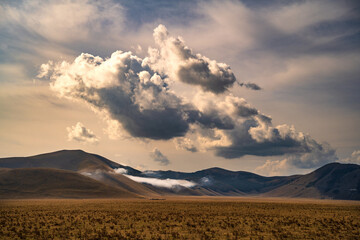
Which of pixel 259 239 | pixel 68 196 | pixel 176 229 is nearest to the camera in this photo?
pixel 259 239

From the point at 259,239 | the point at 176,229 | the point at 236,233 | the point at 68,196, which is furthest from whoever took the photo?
the point at 68,196

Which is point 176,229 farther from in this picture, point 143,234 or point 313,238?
point 313,238

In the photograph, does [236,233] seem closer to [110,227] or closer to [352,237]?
[352,237]

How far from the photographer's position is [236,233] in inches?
1578

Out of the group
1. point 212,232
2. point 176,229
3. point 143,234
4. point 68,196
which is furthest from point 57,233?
point 68,196

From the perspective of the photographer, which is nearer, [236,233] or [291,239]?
[291,239]

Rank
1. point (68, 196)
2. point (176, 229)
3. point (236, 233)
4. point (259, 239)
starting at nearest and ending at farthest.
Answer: point (259, 239) → point (236, 233) → point (176, 229) → point (68, 196)

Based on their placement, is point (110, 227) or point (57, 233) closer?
point (57, 233)

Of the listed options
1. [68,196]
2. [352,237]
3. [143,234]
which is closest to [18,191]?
[68,196]

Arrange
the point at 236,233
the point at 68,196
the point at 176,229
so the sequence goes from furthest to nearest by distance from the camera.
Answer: the point at 68,196, the point at 176,229, the point at 236,233

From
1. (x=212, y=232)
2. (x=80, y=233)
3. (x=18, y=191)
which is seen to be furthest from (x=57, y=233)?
(x=18, y=191)

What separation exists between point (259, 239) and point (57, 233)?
23205mm

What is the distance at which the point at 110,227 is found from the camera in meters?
44.0

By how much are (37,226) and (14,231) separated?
15.0ft
